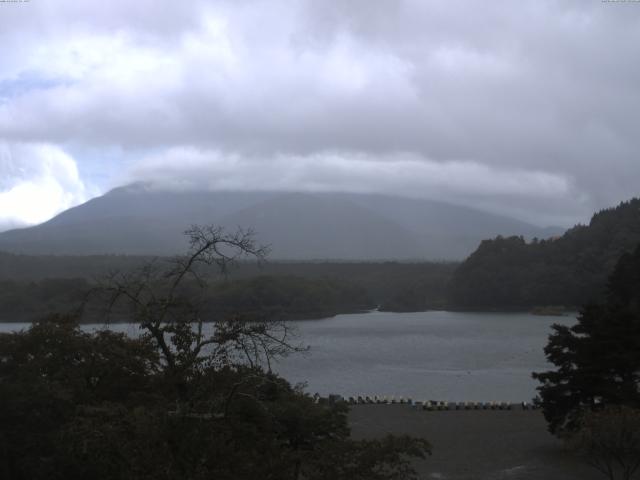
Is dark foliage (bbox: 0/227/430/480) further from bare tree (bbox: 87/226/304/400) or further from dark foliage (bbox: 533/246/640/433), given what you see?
dark foliage (bbox: 533/246/640/433)

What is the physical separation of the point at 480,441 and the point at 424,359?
751 inches

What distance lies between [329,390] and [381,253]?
16312cm

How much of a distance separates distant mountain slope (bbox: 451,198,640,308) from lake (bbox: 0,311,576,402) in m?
7.23

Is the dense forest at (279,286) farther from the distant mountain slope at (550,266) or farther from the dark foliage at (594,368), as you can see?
the dark foliage at (594,368)

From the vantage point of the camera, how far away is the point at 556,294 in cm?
6425

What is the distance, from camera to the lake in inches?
1040

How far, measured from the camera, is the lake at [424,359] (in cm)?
2642

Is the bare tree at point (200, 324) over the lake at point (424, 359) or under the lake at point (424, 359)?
over

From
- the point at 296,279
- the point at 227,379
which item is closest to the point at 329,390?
the point at 227,379

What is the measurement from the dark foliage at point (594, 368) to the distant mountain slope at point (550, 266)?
46.6 metres

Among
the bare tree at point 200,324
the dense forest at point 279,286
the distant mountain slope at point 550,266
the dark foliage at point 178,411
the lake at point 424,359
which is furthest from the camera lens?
the distant mountain slope at point 550,266

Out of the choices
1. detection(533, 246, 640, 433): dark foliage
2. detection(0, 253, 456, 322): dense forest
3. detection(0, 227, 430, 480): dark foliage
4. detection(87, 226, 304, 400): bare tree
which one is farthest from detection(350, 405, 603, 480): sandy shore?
detection(0, 253, 456, 322): dense forest

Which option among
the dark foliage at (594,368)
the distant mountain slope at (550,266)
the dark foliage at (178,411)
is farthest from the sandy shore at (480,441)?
the distant mountain slope at (550,266)

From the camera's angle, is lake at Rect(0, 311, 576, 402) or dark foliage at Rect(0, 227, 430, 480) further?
Result: lake at Rect(0, 311, 576, 402)
